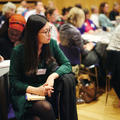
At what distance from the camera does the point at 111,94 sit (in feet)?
10.9

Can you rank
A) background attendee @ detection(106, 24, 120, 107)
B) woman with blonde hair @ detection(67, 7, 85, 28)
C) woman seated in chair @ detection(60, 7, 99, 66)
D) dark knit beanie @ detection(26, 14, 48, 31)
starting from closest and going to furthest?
1. dark knit beanie @ detection(26, 14, 48, 31)
2. background attendee @ detection(106, 24, 120, 107)
3. woman seated in chair @ detection(60, 7, 99, 66)
4. woman with blonde hair @ detection(67, 7, 85, 28)

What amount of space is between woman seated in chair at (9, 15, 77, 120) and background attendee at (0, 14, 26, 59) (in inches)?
22.5

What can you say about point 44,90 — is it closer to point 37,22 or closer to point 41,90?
point 41,90

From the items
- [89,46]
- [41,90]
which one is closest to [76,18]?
[89,46]

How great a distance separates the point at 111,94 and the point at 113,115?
67cm

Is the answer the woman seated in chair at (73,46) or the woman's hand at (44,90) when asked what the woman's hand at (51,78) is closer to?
the woman's hand at (44,90)

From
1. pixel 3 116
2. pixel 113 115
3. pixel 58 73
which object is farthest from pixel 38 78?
pixel 113 115

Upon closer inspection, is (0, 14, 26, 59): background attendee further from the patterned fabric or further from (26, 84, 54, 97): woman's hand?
(26, 84, 54, 97): woman's hand

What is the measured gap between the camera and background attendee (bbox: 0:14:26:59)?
2510 mm

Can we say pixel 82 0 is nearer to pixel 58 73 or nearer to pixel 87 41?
pixel 87 41

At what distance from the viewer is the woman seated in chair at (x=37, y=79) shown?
6.06ft

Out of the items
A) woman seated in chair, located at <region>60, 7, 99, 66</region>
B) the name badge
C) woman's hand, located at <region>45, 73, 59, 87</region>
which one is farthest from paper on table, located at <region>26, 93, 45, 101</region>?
woman seated in chair, located at <region>60, 7, 99, 66</region>

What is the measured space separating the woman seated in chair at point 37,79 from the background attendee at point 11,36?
0.57m

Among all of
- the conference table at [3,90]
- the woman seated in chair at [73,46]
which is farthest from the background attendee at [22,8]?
the conference table at [3,90]
